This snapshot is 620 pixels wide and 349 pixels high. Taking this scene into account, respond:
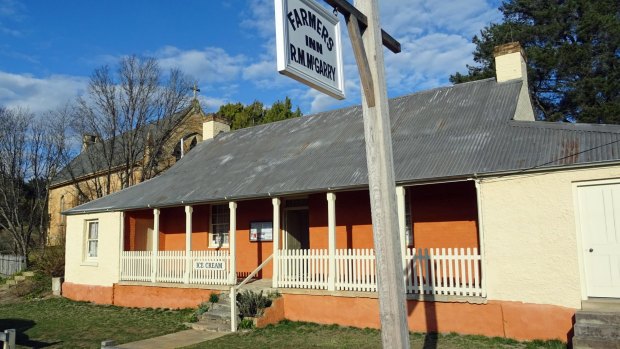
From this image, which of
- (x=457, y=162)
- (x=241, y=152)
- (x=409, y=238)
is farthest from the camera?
(x=241, y=152)

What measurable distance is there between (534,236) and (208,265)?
336 inches

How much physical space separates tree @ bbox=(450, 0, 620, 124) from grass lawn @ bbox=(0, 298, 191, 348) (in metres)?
24.0

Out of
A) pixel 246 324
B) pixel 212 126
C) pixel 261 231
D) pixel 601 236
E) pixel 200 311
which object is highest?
pixel 212 126

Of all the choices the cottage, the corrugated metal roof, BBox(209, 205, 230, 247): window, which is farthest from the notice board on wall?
the corrugated metal roof

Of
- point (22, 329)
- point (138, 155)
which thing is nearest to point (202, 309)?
point (22, 329)

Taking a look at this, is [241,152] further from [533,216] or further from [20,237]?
[20,237]

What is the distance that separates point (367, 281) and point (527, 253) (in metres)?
3.31

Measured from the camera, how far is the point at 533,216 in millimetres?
9414

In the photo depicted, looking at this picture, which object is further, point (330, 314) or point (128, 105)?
point (128, 105)

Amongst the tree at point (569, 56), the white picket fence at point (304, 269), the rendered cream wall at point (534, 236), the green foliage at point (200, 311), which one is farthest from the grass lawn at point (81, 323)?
the tree at point (569, 56)

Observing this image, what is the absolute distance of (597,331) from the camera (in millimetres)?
7844

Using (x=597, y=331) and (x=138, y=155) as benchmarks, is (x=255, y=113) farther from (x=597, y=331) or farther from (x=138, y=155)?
(x=597, y=331)

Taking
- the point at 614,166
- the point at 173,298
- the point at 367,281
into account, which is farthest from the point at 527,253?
the point at 173,298

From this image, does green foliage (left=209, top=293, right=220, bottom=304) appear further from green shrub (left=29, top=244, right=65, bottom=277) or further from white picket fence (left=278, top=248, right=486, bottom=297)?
green shrub (left=29, top=244, right=65, bottom=277)
